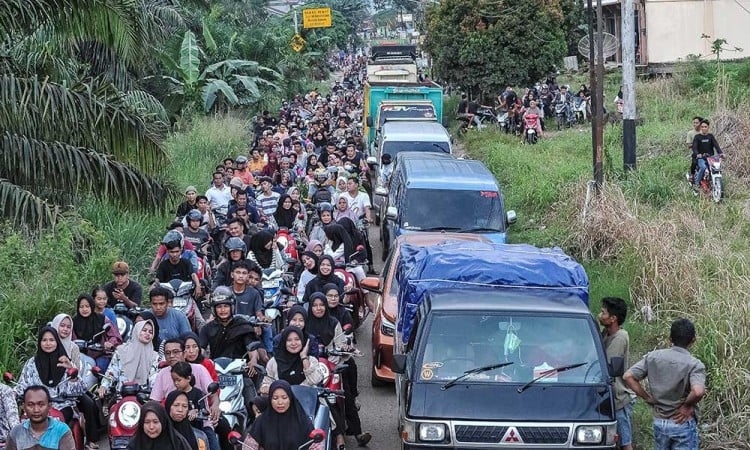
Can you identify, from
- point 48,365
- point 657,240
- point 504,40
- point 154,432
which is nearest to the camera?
point 154,432

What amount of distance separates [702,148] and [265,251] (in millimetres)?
7728

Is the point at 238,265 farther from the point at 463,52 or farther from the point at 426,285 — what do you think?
the point at 463,52

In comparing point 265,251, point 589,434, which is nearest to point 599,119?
point 265,251

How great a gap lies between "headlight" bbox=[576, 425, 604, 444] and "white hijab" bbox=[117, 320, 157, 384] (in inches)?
145

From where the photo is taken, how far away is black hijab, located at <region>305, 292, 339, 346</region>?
1045 centimetres

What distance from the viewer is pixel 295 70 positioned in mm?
51344

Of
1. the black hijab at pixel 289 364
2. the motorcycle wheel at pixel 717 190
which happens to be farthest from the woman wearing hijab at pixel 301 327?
the motorcycle wheel at pixel 717 190

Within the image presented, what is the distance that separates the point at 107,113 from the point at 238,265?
249cm

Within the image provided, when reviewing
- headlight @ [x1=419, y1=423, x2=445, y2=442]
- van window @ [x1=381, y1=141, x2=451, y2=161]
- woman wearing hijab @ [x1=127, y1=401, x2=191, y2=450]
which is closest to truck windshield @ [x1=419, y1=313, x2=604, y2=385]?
headlight @ [x1=419, y1=423, x2=445, y2=442]

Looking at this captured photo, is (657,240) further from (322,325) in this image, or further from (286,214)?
(286,214)

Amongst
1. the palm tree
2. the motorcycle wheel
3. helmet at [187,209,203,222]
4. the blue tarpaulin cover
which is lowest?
the motorcycle wheel

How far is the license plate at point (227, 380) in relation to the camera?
9.23 m

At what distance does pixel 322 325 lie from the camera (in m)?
10.5

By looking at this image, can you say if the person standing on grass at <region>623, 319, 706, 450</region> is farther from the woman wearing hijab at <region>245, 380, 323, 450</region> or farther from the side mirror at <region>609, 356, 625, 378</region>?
the woman wearing hijab at <region>245, 380, 323, 450</region>
